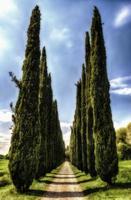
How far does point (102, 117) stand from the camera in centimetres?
2497

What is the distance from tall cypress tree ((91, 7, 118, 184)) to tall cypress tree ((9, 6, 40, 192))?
4634 mm

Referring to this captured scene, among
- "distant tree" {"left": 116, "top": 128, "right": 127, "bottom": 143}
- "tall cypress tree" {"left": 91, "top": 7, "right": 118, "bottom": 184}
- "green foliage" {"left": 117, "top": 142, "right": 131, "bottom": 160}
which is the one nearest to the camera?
"tall cypress tree" {"left": 91, "top": 7, "right": 118, "bottom": 184}

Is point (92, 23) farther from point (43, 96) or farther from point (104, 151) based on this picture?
point (43, 96)

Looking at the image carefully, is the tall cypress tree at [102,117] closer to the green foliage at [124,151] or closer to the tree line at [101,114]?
the tree line at [101,114]

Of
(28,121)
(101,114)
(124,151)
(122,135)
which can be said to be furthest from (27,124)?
(122,135)

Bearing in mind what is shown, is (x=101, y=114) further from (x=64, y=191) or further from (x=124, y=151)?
(x=124, y=151)

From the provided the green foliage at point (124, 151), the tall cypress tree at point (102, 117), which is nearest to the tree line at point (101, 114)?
the tall cypress tree at point (102, 117)

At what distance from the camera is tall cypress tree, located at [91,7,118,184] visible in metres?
23.9

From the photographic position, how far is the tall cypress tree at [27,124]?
22.7 meters

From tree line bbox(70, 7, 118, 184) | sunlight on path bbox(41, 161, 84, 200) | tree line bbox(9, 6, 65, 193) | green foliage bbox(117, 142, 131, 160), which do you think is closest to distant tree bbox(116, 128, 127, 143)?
green foliage bbox(117, 142, 131, 160)

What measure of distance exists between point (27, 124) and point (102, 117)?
5.74 metres

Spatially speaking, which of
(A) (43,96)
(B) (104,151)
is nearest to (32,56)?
(B) (104,151)

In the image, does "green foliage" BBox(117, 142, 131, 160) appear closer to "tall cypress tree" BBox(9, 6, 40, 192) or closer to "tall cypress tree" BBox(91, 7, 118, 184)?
"tall cypress tree" BBox(91, 7, 118, 184)

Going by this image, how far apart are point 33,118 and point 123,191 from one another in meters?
8.41
